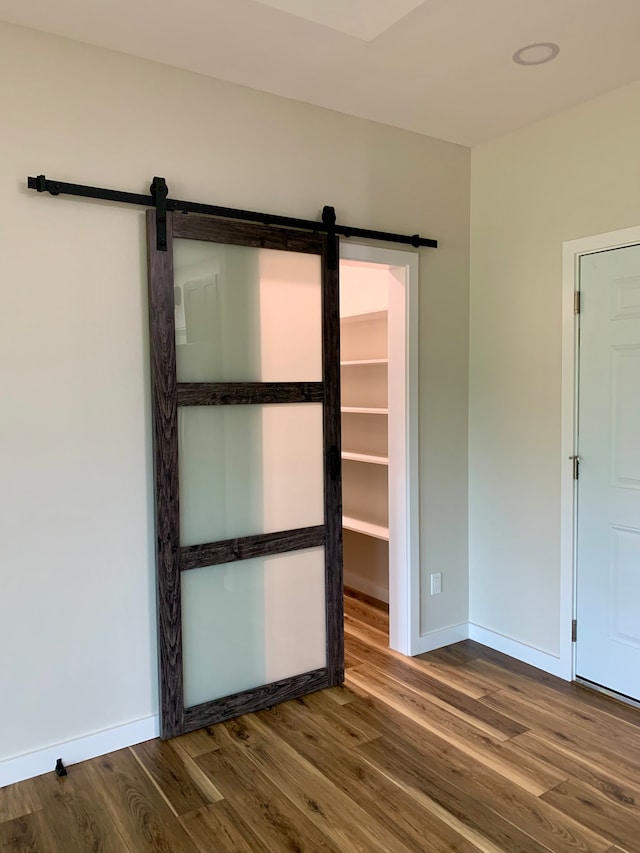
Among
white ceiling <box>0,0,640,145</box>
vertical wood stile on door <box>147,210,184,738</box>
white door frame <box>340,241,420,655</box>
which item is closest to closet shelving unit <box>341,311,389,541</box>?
white door frame <box>340,241,420,655</box>

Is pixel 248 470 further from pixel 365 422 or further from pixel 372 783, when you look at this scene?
pixel 365 422

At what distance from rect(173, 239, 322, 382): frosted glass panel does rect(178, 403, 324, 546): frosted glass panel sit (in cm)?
18

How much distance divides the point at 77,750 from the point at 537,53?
3.32 meters

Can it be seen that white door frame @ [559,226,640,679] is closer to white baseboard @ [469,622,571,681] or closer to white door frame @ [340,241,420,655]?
white baseboard @ [469,622,571,681]

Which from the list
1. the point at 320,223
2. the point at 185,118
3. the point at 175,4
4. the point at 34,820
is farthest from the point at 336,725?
the point at 175,4

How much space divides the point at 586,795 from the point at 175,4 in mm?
3145

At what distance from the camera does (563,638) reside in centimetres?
324

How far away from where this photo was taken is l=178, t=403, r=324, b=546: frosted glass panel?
2742 millimetres

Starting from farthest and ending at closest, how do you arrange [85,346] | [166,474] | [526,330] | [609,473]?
[526,330], [609,473], [166,474], [85,346]

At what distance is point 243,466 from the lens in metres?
2.88

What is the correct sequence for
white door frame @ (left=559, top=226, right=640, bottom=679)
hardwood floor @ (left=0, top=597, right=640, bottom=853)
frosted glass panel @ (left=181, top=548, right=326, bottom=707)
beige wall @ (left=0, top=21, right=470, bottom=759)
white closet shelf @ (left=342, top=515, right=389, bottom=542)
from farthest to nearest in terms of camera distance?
white closet shelf @ (left=342, top=515, right=389, bottom=542), white door frame @ (left=559, top=226, right=640, bottom=679), frosted glass panel @ (left=181, top=548, right=326, bottom=707), beige wall @ (left=0, top=21, right=470, bottom=759), hardwood floor @ (left=0, top=597, right=640, bottom=853)

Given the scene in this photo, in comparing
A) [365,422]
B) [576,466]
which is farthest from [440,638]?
[365,422]

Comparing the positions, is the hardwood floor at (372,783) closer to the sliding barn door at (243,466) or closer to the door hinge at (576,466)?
the sliding barn door at (243,466)

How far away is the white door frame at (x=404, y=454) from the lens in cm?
341
